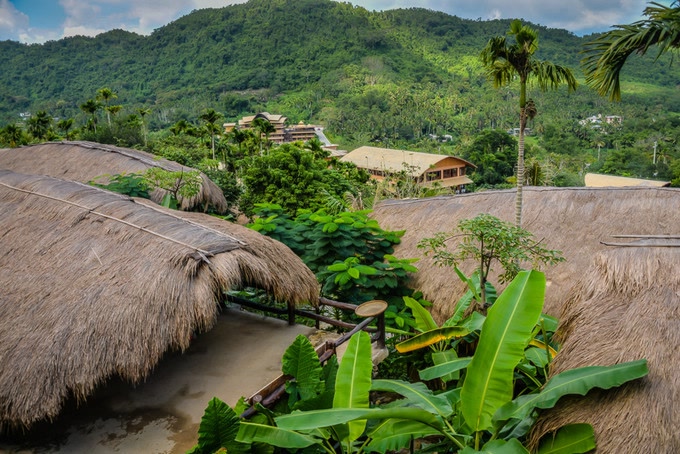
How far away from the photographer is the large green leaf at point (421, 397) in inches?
150

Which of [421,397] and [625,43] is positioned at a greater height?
[625,43]

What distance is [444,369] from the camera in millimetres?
4758

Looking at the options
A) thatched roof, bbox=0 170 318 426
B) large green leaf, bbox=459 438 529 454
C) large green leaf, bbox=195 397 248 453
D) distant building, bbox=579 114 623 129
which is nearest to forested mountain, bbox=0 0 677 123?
distant building, bbox=579 114 623 129

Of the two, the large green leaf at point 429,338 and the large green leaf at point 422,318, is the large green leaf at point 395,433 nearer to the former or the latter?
the large green leaf at point 429,338

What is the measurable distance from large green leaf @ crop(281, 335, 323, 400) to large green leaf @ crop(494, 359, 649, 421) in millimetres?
1592

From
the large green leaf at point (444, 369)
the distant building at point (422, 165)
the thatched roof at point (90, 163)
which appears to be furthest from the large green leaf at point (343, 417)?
the distant building at point (422, 165)

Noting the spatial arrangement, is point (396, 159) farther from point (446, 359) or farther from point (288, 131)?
point (446, 359)

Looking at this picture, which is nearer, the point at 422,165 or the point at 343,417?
the point at 343,417

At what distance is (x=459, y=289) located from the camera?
7.62 meters

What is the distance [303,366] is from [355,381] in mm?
638

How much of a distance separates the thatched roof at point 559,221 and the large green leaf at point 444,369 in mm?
2363

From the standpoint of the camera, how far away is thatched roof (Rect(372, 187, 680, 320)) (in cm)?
764

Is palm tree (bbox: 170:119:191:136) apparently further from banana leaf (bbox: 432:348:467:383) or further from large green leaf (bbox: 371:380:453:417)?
large green leaf (bbox: 371:380:453:417)

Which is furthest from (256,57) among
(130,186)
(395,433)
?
(395,433)
